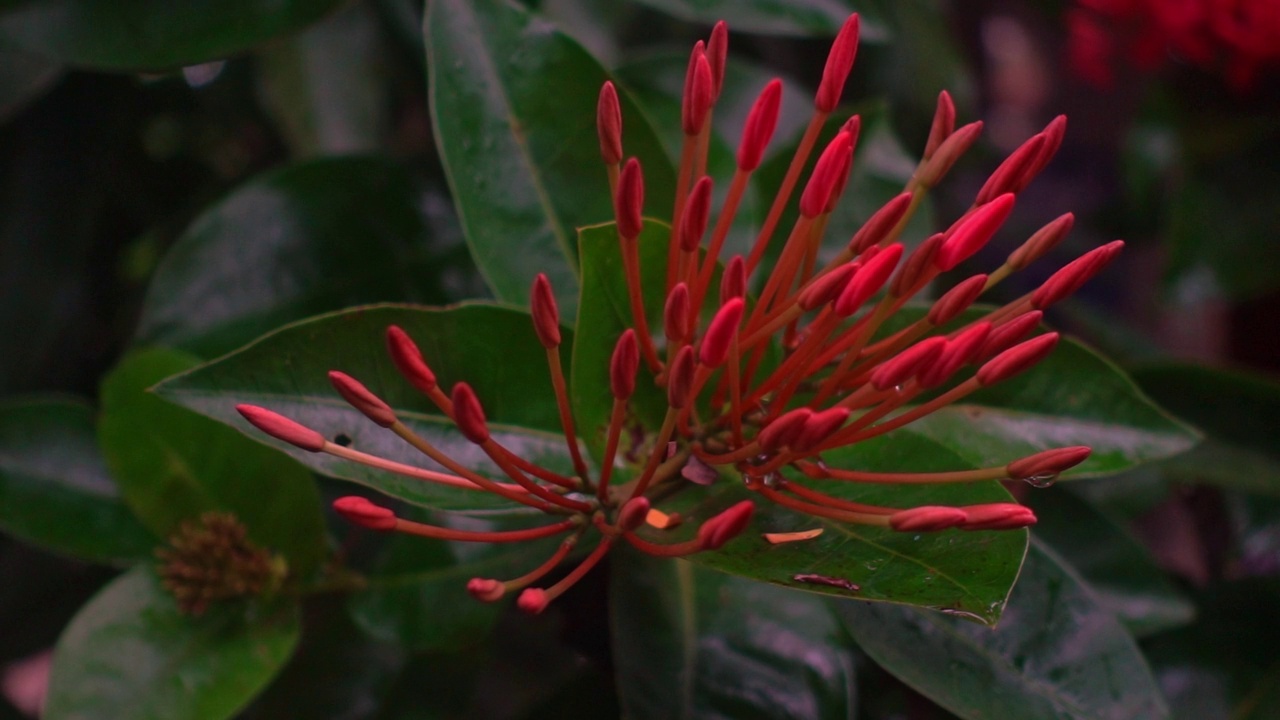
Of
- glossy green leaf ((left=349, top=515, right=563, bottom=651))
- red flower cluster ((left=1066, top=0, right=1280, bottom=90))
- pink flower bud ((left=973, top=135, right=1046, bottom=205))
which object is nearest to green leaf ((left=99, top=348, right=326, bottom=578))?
glossy green leaf ((left=349, top=515, right=563, bottom=651))

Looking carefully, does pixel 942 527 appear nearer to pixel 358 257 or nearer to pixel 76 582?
pixel 358 257

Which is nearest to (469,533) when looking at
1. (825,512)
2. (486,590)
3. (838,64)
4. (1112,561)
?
(486,590)

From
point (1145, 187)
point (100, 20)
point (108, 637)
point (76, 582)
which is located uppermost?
point (100, 20)

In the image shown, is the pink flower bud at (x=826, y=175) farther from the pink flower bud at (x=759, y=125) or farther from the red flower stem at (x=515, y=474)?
the red flower stem at (x=515, y=474)

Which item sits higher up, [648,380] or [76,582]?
[648,380]

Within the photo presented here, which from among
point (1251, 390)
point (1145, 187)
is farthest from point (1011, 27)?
point (1251, 390)
